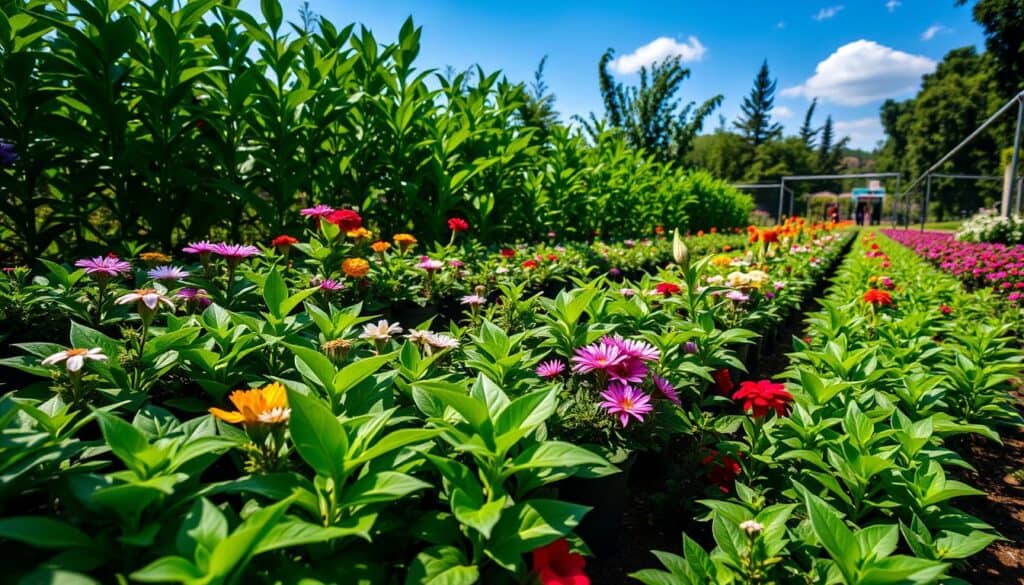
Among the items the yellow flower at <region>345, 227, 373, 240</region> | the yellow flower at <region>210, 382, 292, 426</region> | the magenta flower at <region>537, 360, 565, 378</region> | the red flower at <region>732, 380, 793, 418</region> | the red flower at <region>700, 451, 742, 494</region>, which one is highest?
the yellow flower at <region>345, 227, 373, 240</region>

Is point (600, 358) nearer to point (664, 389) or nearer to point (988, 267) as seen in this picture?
point (664, 389)

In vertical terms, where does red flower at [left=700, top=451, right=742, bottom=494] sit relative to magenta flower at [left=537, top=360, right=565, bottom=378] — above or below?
below

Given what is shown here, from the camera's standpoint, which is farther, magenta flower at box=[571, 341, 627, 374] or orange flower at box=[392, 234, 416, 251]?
orange flower at box=[392, 234, 416, 251]

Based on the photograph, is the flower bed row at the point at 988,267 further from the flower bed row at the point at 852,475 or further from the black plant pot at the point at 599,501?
the black plant pot at the point at 599,501

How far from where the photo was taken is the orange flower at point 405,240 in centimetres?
279

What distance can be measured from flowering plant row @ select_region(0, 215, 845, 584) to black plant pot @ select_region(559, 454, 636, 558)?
4 cm

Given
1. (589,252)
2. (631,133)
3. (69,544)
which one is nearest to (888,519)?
(69,544)

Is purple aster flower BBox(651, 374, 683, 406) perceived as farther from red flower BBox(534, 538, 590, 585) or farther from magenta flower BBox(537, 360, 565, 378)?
red flower BBox(534, 538, 590, 585)

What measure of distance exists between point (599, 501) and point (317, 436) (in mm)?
838

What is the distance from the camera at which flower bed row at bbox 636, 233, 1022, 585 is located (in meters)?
1.03

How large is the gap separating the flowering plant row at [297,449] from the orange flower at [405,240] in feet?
3.76

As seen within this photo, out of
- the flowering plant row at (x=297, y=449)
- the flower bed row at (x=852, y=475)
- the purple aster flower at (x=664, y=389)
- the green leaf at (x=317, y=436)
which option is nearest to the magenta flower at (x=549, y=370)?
the flowering plant row at (x=297, y=449)

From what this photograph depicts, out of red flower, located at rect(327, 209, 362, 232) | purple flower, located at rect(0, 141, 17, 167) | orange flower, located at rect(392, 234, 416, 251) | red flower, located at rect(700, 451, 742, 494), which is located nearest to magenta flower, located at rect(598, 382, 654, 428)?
red flower, located at rect(700, 451, 742, 494)

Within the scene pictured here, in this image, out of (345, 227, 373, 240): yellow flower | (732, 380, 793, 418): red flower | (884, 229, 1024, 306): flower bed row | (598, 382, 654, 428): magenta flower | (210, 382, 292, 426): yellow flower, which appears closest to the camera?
(210, 382, 292, 426): yellow flower
